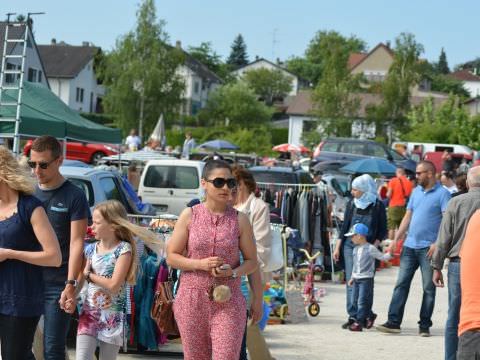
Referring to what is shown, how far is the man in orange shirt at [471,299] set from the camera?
16.5 feet

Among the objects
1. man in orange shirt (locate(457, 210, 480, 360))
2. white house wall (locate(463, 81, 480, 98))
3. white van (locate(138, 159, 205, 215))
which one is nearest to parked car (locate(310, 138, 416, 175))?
white van (locate(138, 159, 205, 215))

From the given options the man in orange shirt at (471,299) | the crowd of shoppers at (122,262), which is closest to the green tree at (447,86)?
the crowd of shoppers at (122,262)

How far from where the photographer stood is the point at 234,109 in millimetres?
95875

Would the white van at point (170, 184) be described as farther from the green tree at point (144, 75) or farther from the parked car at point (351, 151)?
the green tree at point (144, 75)

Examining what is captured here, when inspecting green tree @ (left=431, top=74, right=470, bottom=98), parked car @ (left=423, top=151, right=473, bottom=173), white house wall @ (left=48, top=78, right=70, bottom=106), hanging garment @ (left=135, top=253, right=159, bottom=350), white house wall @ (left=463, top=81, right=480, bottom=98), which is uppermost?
white house wall @ (left=463, top=81, right=480, bottom=98)

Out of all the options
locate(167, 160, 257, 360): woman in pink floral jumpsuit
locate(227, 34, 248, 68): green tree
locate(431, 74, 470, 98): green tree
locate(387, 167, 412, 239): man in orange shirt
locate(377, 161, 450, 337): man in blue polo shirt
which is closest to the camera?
locate(167, 160, 257, 360): woman in pink floral jumpsuit

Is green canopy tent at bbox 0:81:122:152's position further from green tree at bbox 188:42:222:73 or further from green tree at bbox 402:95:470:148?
green tree at bbox 188:42:222:73

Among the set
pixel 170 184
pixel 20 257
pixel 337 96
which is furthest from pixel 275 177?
pixel 337 96

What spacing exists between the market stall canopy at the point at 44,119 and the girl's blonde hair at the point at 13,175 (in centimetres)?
1176

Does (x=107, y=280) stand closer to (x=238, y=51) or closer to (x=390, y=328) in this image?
(x=390, y=328)

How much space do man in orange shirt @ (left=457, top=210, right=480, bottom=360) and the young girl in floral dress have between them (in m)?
2.58

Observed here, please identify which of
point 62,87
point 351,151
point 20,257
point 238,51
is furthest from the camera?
point 238,51

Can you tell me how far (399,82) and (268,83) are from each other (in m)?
63.7

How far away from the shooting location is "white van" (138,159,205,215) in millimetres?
21672
